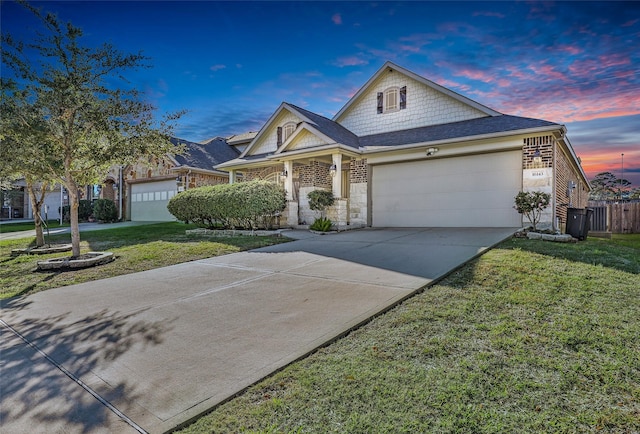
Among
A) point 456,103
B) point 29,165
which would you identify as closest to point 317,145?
point 456,103

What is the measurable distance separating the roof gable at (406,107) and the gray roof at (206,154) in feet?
27.6

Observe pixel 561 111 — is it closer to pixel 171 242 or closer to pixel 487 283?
pixel 487 283

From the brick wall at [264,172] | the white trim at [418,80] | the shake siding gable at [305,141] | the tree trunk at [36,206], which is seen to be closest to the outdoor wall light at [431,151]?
the white trim at [418,80]

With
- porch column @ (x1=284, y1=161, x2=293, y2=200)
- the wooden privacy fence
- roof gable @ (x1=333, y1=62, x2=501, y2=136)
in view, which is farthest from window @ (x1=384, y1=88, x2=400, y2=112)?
the wooden privacy fence

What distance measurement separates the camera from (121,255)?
868 centimetres

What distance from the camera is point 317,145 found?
13266mm

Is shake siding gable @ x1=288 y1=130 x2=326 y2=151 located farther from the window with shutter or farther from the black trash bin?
the black trash bin

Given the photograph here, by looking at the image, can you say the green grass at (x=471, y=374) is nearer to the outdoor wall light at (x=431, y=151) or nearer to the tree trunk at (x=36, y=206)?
the outdoor wall light at (x=431, y=151)

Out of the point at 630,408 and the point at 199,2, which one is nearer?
the point at 630,408

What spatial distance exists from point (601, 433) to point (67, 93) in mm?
9365

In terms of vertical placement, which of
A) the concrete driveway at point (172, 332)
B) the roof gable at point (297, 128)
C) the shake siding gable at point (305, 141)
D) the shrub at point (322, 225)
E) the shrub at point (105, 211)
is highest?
the roof gable at point (297, 128)

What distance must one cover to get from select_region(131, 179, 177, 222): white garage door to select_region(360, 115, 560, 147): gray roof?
12334mm

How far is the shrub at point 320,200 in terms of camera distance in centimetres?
1264

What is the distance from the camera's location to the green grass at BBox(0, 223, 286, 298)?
6.43 meters
